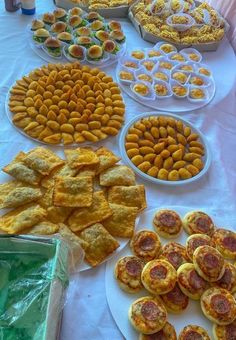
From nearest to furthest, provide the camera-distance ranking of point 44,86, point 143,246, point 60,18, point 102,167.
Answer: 1. point 143,246
2. point 102,167
3. point 44,86
4. point 60,18

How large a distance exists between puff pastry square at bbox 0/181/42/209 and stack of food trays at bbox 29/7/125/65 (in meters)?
0.73

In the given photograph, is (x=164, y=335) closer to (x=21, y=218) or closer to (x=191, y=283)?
(x=191, y=283)

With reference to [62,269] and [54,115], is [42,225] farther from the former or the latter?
[54,115]

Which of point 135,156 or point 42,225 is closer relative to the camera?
point 42,225

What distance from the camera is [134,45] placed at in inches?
68.8

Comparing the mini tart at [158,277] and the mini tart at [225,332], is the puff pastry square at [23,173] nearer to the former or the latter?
the mini tart at [158,277]

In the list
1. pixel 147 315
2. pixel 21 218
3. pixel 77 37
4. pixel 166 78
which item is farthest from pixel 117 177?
pixel 77 37

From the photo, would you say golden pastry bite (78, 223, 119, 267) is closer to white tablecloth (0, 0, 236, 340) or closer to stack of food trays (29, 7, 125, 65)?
white tablecloth (0, 0, 236, 340)

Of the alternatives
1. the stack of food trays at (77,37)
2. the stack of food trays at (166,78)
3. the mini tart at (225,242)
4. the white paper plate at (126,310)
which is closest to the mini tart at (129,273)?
the white paper plate at (126,310)

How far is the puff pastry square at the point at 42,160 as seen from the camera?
110 cm

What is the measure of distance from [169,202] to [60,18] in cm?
106

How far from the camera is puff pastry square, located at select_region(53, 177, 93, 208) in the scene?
1029 millimetres

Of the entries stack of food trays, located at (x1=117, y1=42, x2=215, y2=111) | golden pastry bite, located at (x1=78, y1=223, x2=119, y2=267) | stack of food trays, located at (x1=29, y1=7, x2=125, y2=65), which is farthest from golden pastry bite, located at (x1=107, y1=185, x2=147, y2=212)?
stack of food trays, located at (x1=29, y1=7, x2=125, y2=65)

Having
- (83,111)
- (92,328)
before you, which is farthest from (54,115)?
(92,328)
